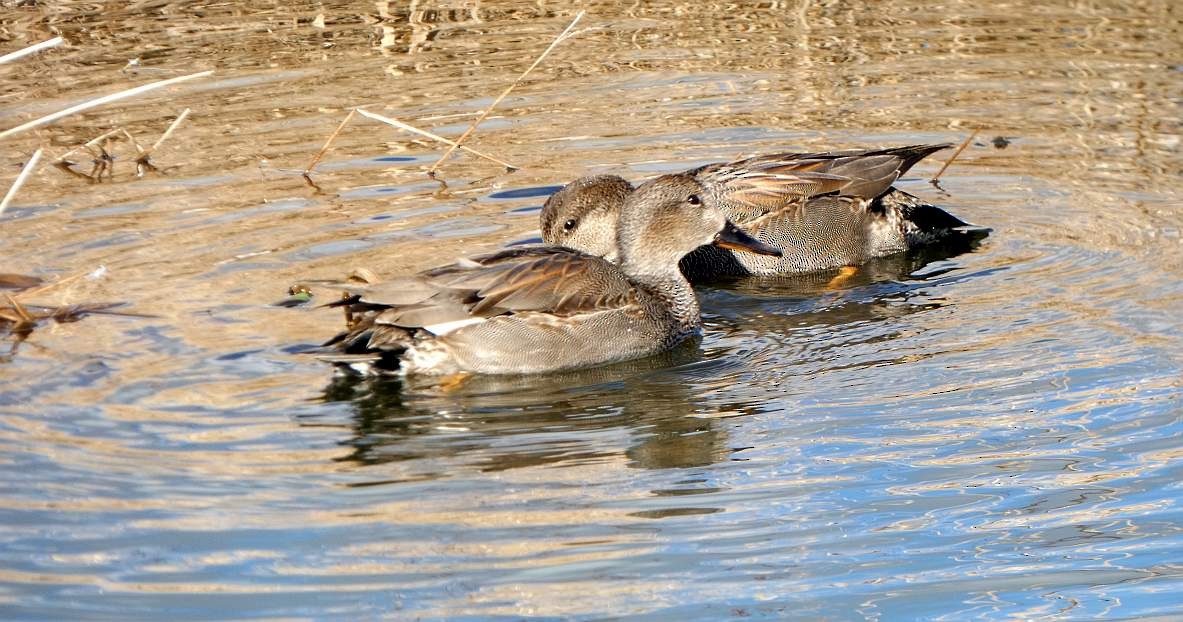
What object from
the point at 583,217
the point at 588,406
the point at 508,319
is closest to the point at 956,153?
the point at 583,217

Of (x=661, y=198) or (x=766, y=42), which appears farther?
(x=766, y=42)

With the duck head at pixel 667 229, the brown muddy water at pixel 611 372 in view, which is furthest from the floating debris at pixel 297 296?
the duck head at pixel 667 229

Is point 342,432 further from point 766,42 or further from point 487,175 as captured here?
point 766,42

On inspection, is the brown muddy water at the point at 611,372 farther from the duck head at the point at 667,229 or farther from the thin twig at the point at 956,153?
the duck head at the point at 667,229

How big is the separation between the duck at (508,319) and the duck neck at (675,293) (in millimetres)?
13

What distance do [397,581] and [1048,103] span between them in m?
7.71

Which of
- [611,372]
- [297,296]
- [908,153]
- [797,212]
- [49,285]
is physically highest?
[908,153]

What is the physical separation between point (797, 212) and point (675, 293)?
4.56 feet

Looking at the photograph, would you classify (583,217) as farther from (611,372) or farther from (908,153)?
(908,153)

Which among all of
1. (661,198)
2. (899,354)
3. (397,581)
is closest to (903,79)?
(661,198)

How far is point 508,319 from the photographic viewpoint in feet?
23.0

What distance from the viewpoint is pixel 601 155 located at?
1041 cm

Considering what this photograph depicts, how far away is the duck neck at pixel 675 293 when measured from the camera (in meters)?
7.68

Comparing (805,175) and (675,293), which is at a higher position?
(805,175)
